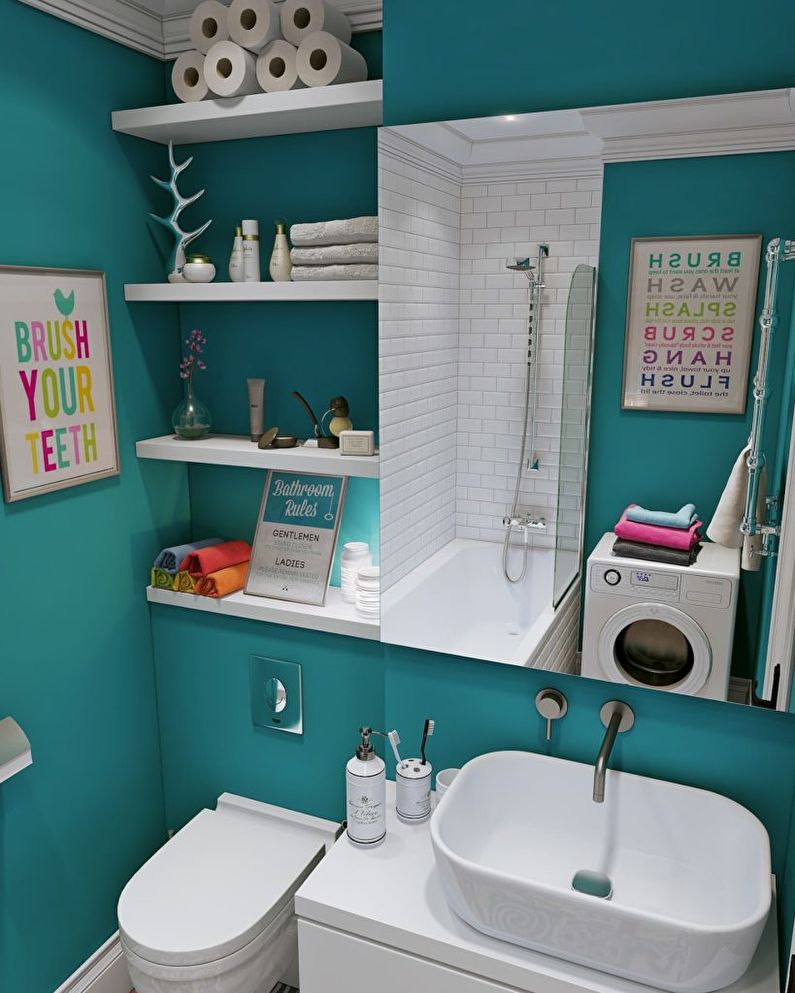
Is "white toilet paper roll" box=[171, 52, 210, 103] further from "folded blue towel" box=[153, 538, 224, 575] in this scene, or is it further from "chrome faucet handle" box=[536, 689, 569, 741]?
"chrome faucet handle" box=[536, 689, 569, 741]

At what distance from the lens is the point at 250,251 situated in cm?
220

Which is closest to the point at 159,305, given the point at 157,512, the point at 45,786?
the point at 157,512

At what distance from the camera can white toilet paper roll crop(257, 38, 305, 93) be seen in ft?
6.57

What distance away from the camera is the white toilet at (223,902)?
1.95m

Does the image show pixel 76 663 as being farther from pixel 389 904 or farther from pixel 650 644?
pixel 650 644

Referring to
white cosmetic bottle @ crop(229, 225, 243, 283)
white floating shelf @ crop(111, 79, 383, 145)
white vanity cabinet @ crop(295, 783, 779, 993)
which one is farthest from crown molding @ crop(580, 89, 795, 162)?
white vanity cabinet @ crop(295, 783, 779, 993)

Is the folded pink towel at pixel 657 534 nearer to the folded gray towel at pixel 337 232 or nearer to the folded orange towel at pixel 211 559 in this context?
the folded gray towel at pixel 337 232

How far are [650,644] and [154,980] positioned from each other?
138 centimetres

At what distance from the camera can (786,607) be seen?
144 centimetres

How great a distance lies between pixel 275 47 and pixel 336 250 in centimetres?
50

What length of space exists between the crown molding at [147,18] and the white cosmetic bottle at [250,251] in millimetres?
550

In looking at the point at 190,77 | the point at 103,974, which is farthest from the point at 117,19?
A: the point at 103,974

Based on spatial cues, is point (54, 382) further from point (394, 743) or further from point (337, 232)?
point (394, 743)

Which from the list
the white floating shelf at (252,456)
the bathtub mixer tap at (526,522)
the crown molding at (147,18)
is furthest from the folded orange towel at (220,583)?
the crown molding at (147,18)
